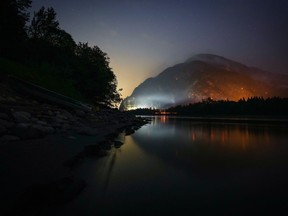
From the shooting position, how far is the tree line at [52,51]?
23.8 meters

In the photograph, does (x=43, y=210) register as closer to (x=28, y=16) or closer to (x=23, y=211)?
(x=23, y=211)

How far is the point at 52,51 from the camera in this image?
113 feet

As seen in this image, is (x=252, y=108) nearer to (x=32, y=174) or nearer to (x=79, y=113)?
(x=79, y=113)

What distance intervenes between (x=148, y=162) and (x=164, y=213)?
401 cm

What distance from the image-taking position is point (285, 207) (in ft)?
12.5

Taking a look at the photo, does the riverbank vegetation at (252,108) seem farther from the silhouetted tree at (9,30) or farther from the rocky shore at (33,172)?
the rocky shore at (33,172)

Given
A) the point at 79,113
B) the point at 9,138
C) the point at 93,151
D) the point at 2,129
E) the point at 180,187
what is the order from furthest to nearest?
the point at 79,113, the point at 93,151, the point at 2,129, the point at 9,138, the point at 180,187

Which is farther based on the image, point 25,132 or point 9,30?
point 9,30

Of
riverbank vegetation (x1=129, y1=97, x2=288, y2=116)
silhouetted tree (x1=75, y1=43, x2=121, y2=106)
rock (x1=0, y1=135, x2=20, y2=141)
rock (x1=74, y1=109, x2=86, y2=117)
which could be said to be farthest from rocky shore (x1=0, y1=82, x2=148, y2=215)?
riverbank vegetation (x1=129, y1=97, x2=288, y2=116)

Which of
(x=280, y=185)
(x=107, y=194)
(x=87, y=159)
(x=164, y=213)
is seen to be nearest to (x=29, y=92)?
(x=87, y=159)

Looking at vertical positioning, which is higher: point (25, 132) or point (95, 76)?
point (95, 76)

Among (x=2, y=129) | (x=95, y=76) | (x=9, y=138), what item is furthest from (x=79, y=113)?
(x=95, y=76)

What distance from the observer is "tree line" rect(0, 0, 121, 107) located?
23750 millimetres

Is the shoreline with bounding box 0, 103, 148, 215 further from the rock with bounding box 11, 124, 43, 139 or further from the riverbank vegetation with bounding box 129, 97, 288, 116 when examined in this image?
the riverbank vegetation with bounding box 129, 97, 288, 116
